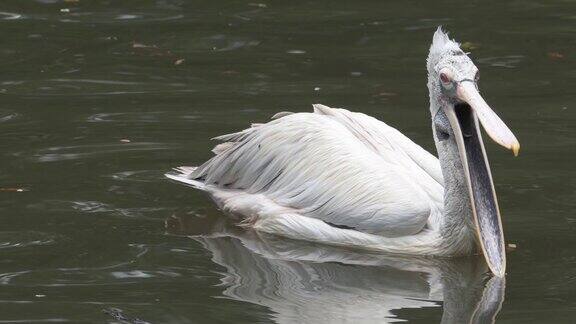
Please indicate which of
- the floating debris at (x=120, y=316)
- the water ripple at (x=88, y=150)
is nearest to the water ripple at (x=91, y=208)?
the water ripple at (x=88, y=150)

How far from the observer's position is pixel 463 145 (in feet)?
22.1

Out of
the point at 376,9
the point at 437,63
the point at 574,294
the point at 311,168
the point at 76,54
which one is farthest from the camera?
the point at 376,9

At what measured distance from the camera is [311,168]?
24.2ft

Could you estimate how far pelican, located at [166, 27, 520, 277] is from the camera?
6.73 metres

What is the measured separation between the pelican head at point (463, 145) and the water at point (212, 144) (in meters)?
0.21

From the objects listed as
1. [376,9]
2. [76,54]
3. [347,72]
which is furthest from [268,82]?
[376,9]

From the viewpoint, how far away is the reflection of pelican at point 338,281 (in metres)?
6.21

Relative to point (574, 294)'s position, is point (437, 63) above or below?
above

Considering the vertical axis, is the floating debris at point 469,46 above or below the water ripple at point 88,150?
above

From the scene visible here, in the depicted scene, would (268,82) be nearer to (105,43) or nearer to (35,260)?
(105,43)

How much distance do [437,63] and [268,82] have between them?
2.81 metres

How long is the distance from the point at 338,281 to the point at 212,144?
1.89 m

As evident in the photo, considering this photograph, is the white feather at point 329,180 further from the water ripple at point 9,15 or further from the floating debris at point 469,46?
the water ripple at point 9,15

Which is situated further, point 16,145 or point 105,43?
point 105,43
